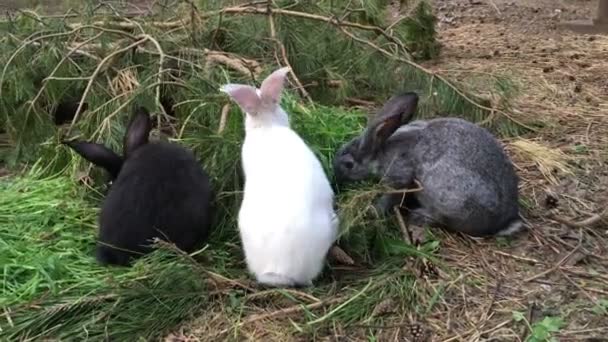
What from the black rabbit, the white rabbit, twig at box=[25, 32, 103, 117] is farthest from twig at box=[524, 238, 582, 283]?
twig at box=[25, 32, 103, 117]

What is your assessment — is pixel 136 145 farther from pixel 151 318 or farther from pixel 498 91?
pixel 498 91

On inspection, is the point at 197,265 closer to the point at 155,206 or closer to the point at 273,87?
the point at 155,206

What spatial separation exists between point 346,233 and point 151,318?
85cm

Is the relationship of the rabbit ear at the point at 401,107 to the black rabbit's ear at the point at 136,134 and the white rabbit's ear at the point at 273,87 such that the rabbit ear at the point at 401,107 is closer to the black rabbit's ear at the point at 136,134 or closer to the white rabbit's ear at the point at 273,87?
the white rabbit's ear at the point at 273,87

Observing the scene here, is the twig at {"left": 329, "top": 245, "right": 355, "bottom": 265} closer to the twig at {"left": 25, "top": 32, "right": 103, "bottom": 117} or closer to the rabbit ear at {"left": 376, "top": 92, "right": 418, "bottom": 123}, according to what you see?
the rabbit ear at {"left": 376, "top": 92, "right": 418, "bottom": 123}

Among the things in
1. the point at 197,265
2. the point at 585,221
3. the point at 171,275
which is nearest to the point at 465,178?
the point at 585,221

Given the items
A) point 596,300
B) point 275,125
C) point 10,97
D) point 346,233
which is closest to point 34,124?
point 10,97

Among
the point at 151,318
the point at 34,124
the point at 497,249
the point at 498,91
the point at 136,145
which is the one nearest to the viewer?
the point at 151,318

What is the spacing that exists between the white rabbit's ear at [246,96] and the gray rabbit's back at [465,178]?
0.90 meters

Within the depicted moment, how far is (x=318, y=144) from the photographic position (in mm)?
4043

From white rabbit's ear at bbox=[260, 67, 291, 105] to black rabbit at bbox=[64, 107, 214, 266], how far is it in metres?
0.49

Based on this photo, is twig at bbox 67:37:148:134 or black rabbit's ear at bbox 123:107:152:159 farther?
twig at bbox 67:37:148:134

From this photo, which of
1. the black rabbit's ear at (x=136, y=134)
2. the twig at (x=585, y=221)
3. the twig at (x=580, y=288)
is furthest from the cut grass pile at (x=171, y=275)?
the twig at (x=585, y=221)

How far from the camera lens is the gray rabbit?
3686mm
